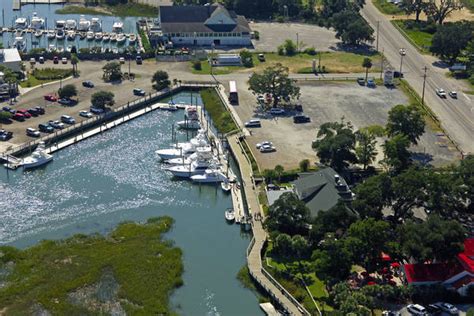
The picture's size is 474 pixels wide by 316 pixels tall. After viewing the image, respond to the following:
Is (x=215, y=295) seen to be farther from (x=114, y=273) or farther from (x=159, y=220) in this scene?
(x=159, y=220)

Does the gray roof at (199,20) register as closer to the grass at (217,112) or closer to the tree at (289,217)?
the grass at (217,112)

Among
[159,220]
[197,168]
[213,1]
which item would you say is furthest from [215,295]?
[213,1]

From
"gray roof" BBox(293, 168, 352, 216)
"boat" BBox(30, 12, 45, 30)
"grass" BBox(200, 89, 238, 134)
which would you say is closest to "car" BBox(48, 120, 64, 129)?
"grass" BBox(200, 89, 238, 134)

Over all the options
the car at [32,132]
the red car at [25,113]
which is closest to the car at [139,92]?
the red car at [25,113]

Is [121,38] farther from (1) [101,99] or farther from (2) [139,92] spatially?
(1) [101,99]

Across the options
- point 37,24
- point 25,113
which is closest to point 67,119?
point 25,113

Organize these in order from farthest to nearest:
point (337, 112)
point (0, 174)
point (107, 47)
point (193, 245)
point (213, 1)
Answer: point (213, 1)
point (107, 47)
point (337, 112)
point (0, 174)
point (193, 245)

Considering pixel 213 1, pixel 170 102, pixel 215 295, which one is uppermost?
pixel 213 1
